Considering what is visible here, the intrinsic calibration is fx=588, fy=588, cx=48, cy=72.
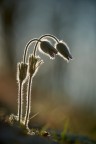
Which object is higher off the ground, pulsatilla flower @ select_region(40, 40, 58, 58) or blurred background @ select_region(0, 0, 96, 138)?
blurred background @ select_region(0, 0, 96, 138)

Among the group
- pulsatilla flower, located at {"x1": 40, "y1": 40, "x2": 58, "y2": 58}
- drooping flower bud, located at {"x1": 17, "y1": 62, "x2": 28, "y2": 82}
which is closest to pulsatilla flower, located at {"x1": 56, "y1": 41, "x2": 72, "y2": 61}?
pulsatilla flower, located at {"x1": 40, "y1": 40, "x2": 58, "y2": 58}

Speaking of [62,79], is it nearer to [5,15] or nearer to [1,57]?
[1,57]

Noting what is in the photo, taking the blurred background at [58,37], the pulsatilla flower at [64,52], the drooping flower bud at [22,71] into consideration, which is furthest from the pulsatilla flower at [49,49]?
the blurred background at [58,37]

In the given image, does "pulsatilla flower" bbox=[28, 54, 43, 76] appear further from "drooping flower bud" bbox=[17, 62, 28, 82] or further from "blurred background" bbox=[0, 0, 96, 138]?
"blurred background" bbox=[0, 0, 96, 138]

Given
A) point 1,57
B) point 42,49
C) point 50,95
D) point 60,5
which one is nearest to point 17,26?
point 60,5

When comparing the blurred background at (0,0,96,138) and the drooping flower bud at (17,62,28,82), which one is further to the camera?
the blurred background at (0,0,96,138)

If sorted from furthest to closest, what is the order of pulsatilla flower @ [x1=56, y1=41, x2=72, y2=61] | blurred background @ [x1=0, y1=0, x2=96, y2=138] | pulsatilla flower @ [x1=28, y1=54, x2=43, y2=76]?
blurred background @ [x1=0, y1=0, x2=96, y2=138]
pulsatilla flower @ [x1=56, y1=41, x2=72, y2=61]
pulsatilla flower @ [x1=28, y1=54, x2=43, y2=76]

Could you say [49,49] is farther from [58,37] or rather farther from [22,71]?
[58,37]

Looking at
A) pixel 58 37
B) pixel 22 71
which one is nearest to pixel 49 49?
pixel 22 71
